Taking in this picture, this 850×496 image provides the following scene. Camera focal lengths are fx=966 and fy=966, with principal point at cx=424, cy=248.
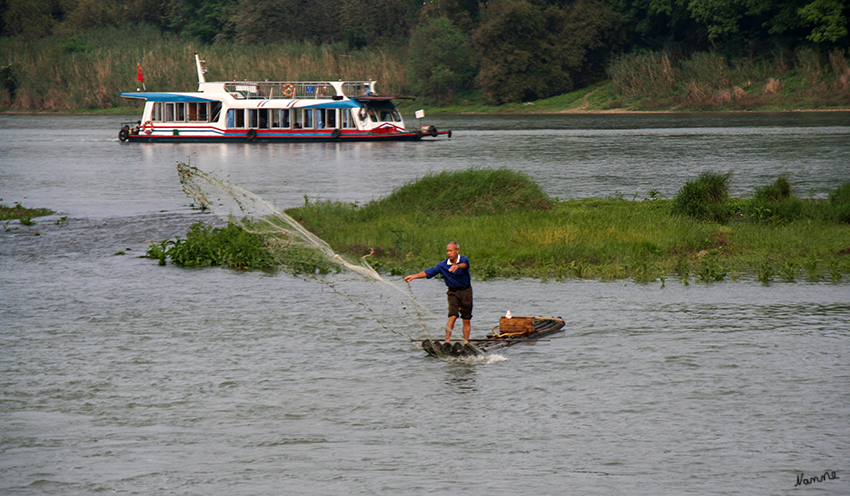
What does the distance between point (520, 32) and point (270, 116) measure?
4278 centimetres

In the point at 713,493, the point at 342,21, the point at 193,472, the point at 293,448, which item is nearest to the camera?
the point at 713,493

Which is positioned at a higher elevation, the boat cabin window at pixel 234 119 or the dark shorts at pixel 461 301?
the boat cabin window at pixel 234 119

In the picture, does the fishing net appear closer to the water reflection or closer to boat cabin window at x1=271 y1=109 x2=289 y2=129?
the water reflection

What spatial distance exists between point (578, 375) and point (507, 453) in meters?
3.22

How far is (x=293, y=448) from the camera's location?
11.5 m

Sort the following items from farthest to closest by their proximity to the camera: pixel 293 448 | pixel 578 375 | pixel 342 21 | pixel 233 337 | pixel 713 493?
pixel 342 21
pixel 233 337
pixel 578 375
pixel 293 448
pixel 713 493

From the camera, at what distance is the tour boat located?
6562 cm

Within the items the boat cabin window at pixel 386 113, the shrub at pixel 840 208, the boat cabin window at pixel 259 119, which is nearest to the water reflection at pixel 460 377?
the shrub at pixel 840 208

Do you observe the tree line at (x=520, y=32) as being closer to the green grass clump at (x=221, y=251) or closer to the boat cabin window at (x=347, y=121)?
the boat cabin window at (x=347, y=121)

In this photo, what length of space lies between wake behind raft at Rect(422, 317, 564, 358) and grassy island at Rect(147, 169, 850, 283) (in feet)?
16.4

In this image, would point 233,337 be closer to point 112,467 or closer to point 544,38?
point 112,467

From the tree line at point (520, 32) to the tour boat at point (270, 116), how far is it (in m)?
36.6

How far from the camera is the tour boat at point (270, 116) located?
215 feet

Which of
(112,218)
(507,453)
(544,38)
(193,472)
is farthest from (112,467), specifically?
(544,38)
